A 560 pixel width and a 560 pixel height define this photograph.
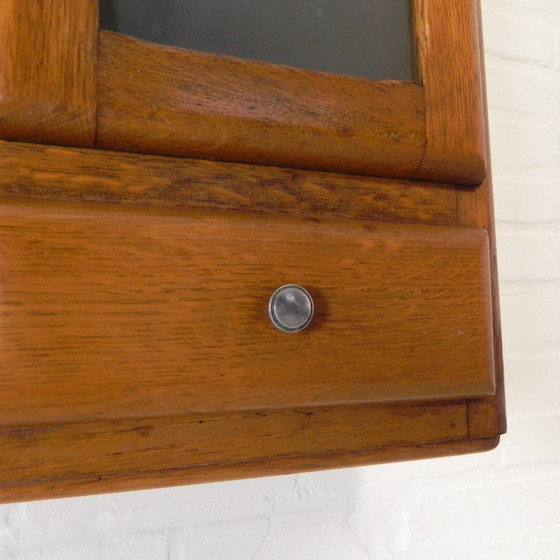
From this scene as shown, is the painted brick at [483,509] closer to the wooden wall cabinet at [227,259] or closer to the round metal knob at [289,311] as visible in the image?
the wooden wall cabinet at [227,259]

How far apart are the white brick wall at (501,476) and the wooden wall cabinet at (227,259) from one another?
342 mm

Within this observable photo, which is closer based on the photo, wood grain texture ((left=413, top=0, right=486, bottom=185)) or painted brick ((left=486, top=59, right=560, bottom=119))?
wood grain texture ((left=413, top=0, right=486, bottom=185))

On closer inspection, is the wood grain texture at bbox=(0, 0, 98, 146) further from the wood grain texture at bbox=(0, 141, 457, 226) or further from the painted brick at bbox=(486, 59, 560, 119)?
the painted brick at bbox=(486, 59, 560, 119)

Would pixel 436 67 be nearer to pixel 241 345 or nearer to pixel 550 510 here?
pixel 241 345

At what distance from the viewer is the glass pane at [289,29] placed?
0.42 m

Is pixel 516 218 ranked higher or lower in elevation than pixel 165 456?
higher

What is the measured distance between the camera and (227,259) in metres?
0.42

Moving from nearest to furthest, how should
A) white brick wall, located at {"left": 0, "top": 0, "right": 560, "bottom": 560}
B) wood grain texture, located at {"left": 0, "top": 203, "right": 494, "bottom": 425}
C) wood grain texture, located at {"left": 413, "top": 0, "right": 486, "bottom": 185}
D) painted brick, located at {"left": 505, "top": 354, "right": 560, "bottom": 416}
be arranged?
wood grain texture, located at {"left": 0, "top": 203, "right": 494, "bottom": 425}
wood grain texture, located at {"left": 413, "top": 0, "right": 486, "bottom": 185}
white brick wall, located at {"left": 0, "top": 0, "right": 560, "bottom": 560}
painted brick, located at {"left": 505, "top": 354, "right": 560, "bottom": 416}

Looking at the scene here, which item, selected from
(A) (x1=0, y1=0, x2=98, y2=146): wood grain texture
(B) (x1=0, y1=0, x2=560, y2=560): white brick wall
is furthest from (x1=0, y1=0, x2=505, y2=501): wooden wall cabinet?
(B) (x1=0, y1=0, x2=560, y2=560): white brick wall

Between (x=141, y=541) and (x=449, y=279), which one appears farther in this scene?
(x=141, y=541)

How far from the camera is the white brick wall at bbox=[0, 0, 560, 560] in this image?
2.49 ft

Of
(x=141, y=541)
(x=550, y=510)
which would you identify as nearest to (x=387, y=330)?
(x=141, y=541)

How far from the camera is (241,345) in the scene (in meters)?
0.42

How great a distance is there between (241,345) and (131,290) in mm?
A: 81
